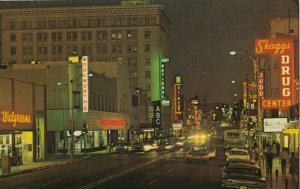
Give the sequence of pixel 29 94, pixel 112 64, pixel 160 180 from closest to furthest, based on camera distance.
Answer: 1. pixel 160 180
2. pixel 29 94
3. pixel 112 64

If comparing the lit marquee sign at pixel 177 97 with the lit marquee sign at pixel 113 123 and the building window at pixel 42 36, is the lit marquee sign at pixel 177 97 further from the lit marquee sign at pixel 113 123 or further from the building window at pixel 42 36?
the lit marquee sign at pixel 113 123

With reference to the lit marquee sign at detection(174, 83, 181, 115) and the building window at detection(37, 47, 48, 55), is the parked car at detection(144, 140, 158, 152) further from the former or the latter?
the lit marquee sign at detection(174, 83, 181, 115)

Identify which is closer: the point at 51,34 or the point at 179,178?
the point at 179,178

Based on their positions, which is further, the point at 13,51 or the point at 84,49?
the point at 13,51

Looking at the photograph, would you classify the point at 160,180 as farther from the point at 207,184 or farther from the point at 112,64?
the point at 112,64

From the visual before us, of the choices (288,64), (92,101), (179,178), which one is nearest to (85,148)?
(92,101)

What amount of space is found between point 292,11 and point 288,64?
29898 millimetres

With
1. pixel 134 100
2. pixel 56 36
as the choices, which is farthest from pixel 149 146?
pixel 56 36

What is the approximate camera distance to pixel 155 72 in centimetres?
15062

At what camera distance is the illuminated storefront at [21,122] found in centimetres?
4847

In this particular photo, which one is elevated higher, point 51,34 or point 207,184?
point 51,34

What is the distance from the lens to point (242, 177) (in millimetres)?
18547

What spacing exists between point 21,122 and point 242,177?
36.2m

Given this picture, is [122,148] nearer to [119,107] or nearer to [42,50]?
[119,107]
